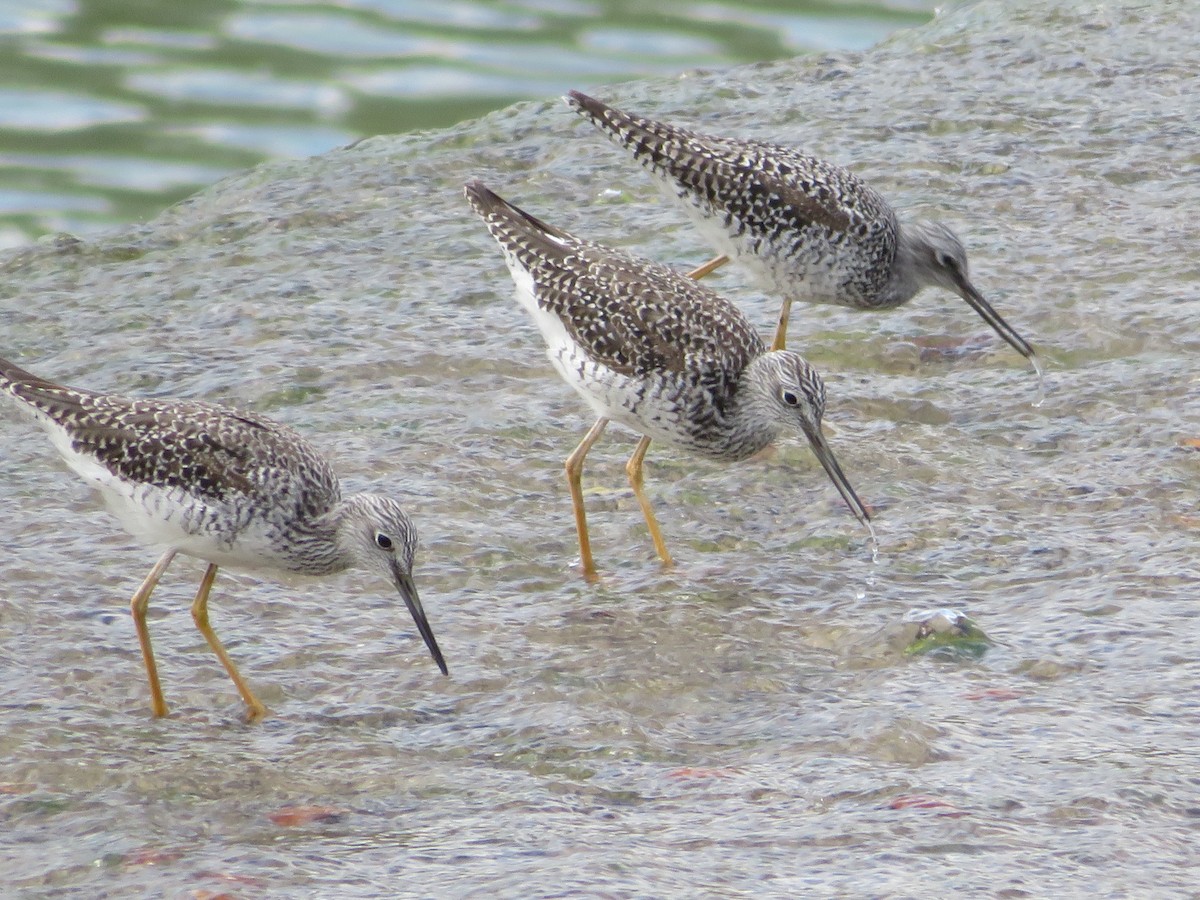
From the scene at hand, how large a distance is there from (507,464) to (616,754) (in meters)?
2.30

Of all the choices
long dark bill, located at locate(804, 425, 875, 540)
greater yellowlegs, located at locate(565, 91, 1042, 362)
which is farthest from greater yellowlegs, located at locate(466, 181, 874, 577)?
greater yellowlegs, located at locate(565, 91, 1042, 362)

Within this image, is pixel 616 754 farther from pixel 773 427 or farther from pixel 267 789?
pixel 773 427

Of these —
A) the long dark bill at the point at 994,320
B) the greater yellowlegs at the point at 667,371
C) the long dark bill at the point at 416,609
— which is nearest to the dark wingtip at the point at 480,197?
the greater yellowlegs at the point at 667,371

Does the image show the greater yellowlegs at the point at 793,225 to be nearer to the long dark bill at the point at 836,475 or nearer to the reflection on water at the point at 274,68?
the long dark bill at the point at 836,475

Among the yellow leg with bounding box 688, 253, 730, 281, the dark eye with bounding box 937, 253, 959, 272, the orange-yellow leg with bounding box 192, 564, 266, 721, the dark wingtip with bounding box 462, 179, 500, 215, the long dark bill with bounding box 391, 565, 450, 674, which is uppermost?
the dark wingtip with bounding box 462, 179, 500, 215

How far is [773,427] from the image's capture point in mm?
7074

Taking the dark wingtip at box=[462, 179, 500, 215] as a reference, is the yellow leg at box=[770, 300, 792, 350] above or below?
below

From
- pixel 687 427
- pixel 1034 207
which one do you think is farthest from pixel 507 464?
pixel 1034 207

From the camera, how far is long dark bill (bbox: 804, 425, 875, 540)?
22.1 ft

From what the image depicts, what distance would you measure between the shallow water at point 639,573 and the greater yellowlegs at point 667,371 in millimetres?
326

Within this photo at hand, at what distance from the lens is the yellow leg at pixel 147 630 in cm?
586

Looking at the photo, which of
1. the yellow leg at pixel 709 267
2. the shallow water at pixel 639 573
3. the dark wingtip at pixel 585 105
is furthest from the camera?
the dark wingtip at pixel 585 105

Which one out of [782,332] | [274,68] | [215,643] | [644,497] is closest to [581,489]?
[644,497]

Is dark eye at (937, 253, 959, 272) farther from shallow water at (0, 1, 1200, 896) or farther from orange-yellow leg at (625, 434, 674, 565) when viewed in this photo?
orange-yellow leg at (625, 434, 674, 565)
